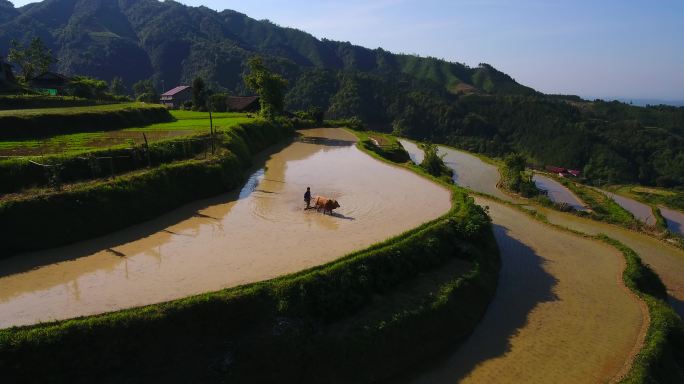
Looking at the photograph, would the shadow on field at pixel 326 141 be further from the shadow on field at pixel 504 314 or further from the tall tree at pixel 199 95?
the shadow on field at pixel 504 314

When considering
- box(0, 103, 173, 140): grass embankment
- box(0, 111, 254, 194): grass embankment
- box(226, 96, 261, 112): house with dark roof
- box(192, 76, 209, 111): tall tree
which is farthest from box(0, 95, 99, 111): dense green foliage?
box(226, 96, 261, 112): house with dark roof

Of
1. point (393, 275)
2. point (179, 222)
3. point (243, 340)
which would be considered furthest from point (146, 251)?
point (393, 275)

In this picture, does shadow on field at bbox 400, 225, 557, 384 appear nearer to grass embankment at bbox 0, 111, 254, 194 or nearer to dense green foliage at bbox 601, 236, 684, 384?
dense green foliage at bbox 601, 236, 684, 384

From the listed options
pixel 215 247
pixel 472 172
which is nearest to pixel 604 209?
pixel 472 172

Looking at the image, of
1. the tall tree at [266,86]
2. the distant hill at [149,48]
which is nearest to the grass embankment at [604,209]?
the tall tree at [266,86]

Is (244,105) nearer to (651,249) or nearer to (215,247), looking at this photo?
(215,247)

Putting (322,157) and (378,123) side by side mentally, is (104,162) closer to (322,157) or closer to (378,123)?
(322,157)
